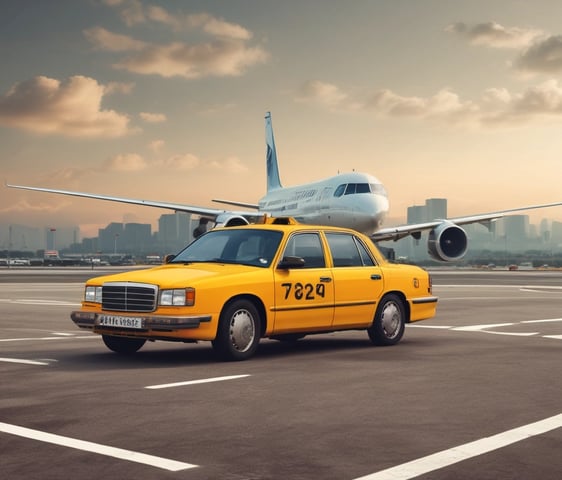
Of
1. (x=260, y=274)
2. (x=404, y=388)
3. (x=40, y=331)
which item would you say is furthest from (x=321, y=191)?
(x=404, y=388)

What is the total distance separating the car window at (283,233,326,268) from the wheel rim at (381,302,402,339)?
4.41 ft

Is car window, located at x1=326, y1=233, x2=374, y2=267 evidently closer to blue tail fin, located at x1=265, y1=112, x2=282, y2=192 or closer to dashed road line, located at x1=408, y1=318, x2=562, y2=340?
dashed road line, located at x1=408, y1=318, x2=562, y2=340

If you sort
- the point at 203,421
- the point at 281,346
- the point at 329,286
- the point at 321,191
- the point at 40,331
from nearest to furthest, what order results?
the point at 203,421, the point at 329,286, the point at 281,346, the point at 40,331, the point at 321,191

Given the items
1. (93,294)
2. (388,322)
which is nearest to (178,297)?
(93,294)

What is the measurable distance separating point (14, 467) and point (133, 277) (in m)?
5.85

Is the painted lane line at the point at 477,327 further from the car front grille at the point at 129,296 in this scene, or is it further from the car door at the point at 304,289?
the car front grille at the point at 129,296

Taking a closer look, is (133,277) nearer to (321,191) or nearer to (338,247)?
(338,247)

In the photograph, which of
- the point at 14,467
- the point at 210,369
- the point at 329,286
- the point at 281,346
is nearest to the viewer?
the point at 14,467

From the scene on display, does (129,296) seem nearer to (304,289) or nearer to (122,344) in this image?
(122,344)

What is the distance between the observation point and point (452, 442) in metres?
6.29

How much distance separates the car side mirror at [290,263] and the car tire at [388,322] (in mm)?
1886

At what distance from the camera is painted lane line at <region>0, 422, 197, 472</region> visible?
221 inches

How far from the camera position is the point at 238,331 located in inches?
436

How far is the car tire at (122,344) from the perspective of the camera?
1200 cm
